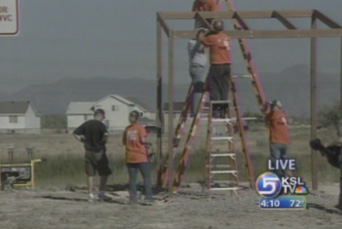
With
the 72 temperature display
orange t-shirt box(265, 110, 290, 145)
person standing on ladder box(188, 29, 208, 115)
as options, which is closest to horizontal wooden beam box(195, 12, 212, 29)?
person standing on ladder box(188, 29, 208, 115)

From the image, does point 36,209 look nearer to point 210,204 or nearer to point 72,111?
point 210,204

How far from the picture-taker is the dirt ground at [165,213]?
43.1ft

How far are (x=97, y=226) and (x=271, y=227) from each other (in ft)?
8.38

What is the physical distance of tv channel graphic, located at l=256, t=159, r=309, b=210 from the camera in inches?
573

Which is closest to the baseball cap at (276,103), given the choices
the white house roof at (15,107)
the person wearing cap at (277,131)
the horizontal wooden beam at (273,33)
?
the person wearing cap at (277,131)

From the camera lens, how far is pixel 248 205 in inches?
595

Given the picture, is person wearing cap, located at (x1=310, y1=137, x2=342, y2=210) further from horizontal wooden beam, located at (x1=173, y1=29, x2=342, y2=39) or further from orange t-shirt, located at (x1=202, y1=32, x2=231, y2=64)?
orange t-shirt, located at (x1=202, y1=32, x2=231, y2=64)

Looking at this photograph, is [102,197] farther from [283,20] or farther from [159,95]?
[283,20]

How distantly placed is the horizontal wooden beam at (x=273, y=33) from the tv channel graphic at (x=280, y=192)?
2542 mm

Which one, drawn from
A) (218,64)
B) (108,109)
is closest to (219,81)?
(218,64)

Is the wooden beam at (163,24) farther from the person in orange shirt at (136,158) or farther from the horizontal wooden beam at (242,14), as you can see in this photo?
the person in orange shirt at (136,158)

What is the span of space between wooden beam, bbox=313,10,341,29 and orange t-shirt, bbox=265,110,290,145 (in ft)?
6.61

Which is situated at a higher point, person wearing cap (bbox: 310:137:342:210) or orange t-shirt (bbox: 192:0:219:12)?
orange t-shirt (bbox: 192:0:219:12)

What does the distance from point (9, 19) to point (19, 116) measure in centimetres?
8013
